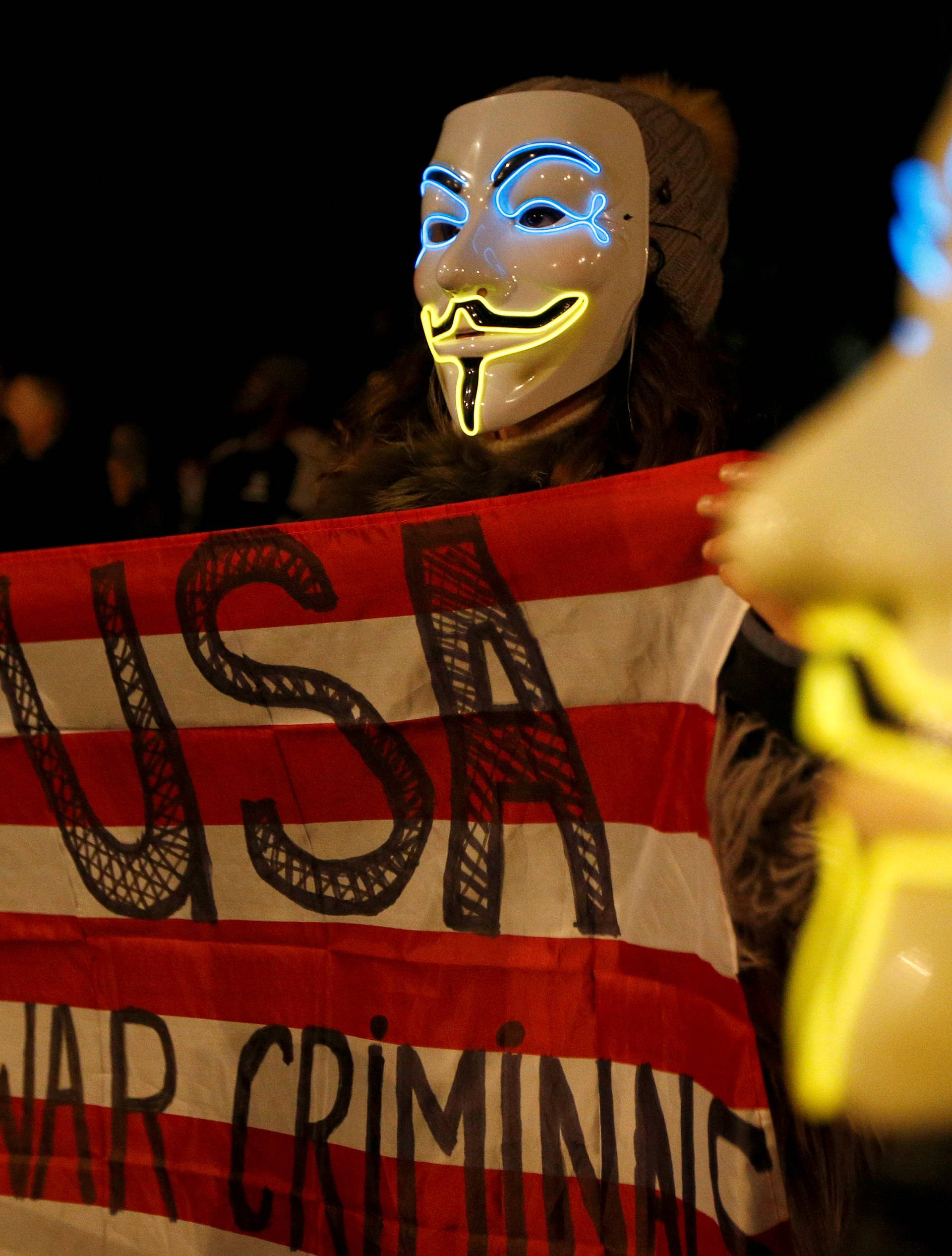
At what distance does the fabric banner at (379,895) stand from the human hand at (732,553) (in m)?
0.03

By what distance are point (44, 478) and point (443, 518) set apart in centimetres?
155

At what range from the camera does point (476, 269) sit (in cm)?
189

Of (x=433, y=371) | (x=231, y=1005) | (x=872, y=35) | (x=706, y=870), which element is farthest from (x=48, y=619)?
(x=872, y=35)

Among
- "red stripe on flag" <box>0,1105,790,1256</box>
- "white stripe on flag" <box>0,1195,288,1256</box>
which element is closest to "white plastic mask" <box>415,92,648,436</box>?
"red stripe on flag" <box>0,1105,790,1256</box>

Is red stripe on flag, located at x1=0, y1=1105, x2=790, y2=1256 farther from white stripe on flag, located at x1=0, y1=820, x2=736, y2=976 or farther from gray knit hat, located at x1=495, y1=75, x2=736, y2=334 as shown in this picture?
gray knit hat, located at x1=495, y1=75, x2=736, y2=334

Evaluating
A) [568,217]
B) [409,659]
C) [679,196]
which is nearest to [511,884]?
[409,659]

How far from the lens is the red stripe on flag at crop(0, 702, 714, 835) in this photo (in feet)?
4.08

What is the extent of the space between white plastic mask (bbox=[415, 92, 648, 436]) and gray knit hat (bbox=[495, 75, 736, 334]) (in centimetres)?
4

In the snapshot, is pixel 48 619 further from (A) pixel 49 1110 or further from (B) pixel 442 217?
(B) pixel 442 217

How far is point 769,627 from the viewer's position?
1105 millimetres

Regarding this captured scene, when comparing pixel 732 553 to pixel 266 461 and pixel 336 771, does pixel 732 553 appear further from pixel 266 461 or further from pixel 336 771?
pixel 266 461

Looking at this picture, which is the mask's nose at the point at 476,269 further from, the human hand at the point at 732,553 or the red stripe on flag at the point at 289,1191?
the red stripe on flag at the point at 289,1191

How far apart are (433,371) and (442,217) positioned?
263 mm

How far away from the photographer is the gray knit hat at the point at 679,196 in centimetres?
197
